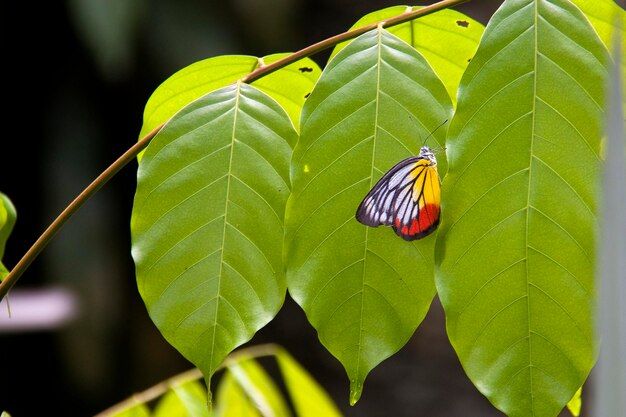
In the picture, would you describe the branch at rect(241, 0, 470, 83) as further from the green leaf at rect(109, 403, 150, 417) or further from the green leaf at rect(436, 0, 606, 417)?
the green leaf at rect(109, 403, 150, 417)

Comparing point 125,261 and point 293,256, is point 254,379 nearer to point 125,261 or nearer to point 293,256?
point 293,256

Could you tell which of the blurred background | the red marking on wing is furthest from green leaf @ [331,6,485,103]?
the blurred background

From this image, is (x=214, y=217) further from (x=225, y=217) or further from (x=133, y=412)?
(x=133, y=412)

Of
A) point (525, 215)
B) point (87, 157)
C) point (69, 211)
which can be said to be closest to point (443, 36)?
point (525, 215)

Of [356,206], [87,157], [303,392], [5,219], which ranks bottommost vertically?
[87,157]

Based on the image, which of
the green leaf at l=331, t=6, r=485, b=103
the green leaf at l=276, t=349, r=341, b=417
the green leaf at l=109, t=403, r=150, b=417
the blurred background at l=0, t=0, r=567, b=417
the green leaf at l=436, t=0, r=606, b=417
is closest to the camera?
the green leaf at l=436, t=0, r=606, b=417
